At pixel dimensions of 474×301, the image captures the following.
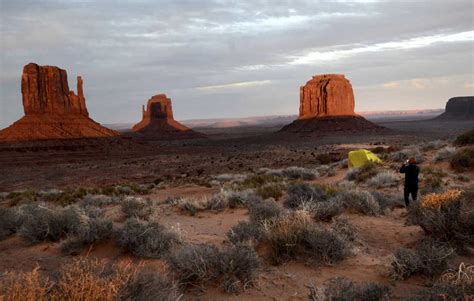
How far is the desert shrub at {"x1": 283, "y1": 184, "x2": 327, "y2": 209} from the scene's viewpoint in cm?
922

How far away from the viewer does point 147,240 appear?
573 centimetres

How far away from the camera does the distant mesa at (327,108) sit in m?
91.4

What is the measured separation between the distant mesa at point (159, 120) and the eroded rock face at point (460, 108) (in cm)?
10818

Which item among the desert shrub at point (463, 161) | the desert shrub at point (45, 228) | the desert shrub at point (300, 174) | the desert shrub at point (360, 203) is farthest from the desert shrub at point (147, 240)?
the desert shrub at point (463, 161)

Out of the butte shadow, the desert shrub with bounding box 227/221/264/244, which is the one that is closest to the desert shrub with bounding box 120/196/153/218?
the desert shrub with bounding box 227/221/264/244

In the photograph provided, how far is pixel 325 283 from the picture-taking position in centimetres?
447

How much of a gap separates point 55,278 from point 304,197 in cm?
691

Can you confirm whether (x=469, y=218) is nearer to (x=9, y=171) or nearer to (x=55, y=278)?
(x=55, y=278)

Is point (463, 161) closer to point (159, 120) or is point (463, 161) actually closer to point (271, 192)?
point (271, 192)

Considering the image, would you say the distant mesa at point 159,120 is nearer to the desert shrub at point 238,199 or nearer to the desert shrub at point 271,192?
the desert shrub at point 271,192

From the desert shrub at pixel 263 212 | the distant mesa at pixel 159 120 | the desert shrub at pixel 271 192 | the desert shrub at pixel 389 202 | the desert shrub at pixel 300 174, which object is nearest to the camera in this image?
the desert shrub at pixel 263 212

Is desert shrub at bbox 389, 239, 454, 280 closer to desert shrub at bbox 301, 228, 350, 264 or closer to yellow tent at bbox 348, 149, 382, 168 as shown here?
desert shrub at bbox 301, 228, 350, 264

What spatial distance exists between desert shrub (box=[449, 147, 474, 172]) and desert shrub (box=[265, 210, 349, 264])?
1185 cm

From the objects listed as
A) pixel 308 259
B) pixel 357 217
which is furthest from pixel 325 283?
pixel 357 217
